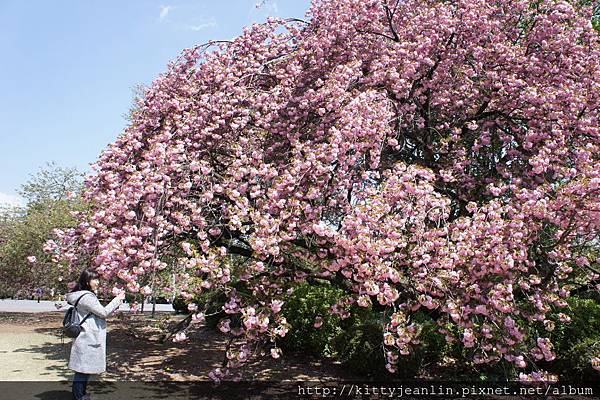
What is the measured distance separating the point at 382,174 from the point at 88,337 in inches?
201

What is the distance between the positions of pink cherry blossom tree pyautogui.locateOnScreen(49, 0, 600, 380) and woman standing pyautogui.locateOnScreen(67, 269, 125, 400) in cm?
42

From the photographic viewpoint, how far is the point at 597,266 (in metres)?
7.83

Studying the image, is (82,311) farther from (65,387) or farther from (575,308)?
(575,308)

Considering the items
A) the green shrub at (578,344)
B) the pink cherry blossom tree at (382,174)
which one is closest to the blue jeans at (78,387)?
the pink cherry blossom tree at (382,174)

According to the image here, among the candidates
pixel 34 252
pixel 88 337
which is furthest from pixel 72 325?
pixel 34 252

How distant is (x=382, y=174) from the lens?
7.72 metres

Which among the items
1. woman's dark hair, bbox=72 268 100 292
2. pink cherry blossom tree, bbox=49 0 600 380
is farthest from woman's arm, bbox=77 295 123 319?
pink cherry blossom tree, bbox=49 0 600 380

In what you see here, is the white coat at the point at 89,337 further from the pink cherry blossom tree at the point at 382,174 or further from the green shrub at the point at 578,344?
the green shrub at the point at 578,344

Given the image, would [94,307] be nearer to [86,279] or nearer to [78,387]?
[86,279]

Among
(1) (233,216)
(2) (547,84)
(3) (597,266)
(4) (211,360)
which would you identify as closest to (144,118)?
(1) (233,216)

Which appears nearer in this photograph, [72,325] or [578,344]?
[72,325]

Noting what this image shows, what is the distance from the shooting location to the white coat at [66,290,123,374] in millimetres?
5607

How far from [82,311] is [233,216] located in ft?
7.47

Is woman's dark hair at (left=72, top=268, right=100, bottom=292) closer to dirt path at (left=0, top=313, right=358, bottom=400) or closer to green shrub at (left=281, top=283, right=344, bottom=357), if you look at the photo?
dirt path at (left=0, top=313, right=358, bottom=400)
